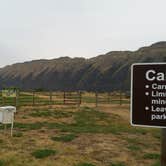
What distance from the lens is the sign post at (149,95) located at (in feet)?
10.2

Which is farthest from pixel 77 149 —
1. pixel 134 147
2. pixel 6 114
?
pixel 6 114

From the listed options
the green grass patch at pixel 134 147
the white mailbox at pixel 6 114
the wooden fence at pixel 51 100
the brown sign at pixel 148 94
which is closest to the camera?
the brown sign at pixel 148 94

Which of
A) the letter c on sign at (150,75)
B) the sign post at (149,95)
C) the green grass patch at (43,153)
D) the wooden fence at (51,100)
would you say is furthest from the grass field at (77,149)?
the wooden fence at (51,100)

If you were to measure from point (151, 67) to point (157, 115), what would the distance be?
1.44 ft

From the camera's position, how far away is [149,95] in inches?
124

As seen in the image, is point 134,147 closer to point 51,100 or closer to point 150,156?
point 150,156

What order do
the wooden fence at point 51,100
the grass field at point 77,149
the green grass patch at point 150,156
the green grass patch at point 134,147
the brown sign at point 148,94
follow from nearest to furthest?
the brown sign at point 148,94 → the grass field at point 77,149 → the green grass patch at point 150,156 → the green grass patch at point 134,147 → the wooden fence at point 51,100

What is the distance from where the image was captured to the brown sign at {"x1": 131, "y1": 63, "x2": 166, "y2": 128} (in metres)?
3.11

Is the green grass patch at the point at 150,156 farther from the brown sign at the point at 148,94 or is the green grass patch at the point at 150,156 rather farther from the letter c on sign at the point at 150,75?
the letter c on sign at the point at 150,75

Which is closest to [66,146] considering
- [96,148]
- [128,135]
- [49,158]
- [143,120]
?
[96,148]

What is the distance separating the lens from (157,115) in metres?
3.13

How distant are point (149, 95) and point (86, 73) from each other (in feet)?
439

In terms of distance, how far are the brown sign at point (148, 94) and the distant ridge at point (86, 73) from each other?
99.7 metres

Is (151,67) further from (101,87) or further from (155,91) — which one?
(101,87)
